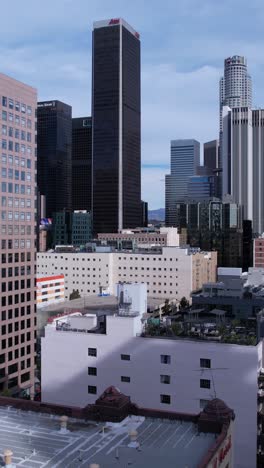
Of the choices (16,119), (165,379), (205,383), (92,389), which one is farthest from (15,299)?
(205,383)

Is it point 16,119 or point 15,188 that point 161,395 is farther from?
point 16,119

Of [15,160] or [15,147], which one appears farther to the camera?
[15,147]

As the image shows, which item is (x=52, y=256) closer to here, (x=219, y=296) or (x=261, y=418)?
(x=219, y=296)

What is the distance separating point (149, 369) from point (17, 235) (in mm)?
39481

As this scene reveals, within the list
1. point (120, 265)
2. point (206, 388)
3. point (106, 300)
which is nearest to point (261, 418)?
point (206, 388)

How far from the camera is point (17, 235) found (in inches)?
3319

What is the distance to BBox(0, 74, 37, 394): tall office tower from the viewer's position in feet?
264

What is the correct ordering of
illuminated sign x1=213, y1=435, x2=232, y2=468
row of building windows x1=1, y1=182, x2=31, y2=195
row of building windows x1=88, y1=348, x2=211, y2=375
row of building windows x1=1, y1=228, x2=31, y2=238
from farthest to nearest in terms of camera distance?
row of building windows x1=1, y1=228, x2=31, y2=238, row of building windows x1=1, y1=182, x2=31, y2=195, row of building windows x1=88, y1=348, x2=211, y2=375, illuminated sign x1=213, y1=435, x2=232, y2=468

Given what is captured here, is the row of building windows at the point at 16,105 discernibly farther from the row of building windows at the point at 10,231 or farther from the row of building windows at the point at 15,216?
the row of building windows at the point at 10,231

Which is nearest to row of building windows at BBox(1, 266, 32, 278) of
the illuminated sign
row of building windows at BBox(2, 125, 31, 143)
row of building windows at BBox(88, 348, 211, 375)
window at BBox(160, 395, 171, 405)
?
row of building windows at BBox(2, 125, 31, 143)

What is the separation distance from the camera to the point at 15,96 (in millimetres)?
83562

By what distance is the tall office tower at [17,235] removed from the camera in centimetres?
8050

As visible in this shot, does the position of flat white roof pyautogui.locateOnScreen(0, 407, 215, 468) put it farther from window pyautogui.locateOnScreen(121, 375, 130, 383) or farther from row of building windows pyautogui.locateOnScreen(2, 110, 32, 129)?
row of building windows pyautogui.locateOnScreen(2, 110, 32, 129)

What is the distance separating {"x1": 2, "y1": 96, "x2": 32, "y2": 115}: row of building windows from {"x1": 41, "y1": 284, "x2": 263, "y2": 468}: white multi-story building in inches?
1514
